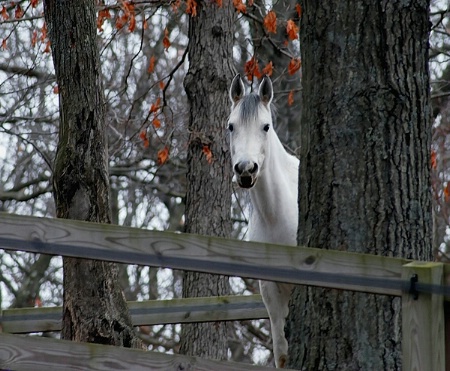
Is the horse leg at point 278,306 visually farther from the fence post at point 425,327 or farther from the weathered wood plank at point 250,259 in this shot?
the fence post at point 425,327

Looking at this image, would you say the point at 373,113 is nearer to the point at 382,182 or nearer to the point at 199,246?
the point at 382,182

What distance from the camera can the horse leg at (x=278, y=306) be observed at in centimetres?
733

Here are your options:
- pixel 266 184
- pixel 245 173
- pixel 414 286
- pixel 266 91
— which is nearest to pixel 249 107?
pixel 266 91

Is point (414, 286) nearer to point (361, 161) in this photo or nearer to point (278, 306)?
point (361, 161)

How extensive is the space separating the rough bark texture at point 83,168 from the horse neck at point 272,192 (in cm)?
162

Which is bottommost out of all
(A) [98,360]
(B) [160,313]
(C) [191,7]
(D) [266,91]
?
(A) [98,360]

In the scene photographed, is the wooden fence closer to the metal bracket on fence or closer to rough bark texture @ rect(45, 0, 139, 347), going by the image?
the metal bracket on fence

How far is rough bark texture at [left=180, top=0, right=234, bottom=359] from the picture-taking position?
888cm

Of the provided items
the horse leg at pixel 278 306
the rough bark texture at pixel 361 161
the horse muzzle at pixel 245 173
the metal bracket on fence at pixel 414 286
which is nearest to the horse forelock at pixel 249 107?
the horse muzzle at pixel 245 173

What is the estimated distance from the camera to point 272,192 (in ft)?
25.3

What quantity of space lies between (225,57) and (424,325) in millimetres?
5586

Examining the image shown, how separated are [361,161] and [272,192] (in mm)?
2711

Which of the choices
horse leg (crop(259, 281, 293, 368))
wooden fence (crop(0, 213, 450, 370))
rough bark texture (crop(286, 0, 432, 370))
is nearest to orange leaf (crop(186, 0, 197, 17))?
horse leg (crop(259, 281, 293, 368))

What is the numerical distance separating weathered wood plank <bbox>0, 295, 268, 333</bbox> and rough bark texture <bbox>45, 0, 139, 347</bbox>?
137 centimetres
